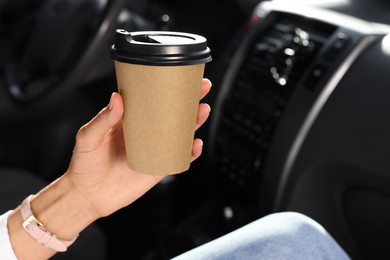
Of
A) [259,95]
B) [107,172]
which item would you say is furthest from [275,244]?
[259,95]

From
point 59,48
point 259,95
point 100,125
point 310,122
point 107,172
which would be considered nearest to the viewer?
point 100,125

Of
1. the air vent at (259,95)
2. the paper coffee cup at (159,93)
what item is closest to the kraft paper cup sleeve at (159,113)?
the paper coffee cup at (159,93)

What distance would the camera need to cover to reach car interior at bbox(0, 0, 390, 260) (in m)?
1.45

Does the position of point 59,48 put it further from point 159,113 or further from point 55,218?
point 159,113

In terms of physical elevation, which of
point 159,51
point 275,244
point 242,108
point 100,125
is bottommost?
point 242,108

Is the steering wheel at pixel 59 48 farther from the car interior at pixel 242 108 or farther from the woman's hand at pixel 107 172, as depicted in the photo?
the woman's hand at pixel 107 172

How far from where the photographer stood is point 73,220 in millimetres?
1100

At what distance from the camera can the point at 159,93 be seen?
0.85 meters

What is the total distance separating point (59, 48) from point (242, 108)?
0.55 m

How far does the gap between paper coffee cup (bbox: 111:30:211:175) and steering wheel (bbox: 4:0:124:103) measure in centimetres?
95

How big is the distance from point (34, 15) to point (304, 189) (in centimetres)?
100

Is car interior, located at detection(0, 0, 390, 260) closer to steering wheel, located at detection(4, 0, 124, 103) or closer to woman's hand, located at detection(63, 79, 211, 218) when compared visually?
steering wheel, located at detection(4, 0, 124, 103)

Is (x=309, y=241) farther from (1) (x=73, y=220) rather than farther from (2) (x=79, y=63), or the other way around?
(2) (x=79, y=63)

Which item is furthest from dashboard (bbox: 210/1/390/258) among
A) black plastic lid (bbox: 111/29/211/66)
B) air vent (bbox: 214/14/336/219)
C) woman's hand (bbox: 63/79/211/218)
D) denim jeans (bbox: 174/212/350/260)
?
black plastic lid (bbox: 111/29/211/66)
